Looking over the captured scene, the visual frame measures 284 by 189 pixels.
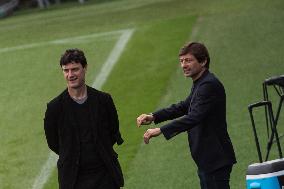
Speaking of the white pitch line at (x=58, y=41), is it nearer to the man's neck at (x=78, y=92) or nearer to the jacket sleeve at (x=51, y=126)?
the jacket sleeve at (x=51, y=126)

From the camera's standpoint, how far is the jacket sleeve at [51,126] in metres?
6.88

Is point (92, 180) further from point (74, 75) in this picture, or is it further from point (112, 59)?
point (112, 59)

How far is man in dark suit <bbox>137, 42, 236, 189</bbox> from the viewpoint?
6773 millimetres

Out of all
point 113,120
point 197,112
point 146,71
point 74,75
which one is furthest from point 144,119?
point 146,71

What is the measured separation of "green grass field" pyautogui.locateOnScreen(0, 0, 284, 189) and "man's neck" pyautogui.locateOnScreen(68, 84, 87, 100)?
3254mm

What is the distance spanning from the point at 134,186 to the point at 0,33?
15.1 meters

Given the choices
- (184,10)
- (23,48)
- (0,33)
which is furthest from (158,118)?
(0,33)

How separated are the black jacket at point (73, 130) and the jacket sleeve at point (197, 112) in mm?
546

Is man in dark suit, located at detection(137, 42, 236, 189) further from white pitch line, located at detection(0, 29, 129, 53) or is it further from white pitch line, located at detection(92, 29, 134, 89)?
white pitch line, located at detection(0, 29, 129, 53)

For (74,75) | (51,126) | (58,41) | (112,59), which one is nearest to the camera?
(74,75)

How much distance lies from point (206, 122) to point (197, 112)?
16 centimetres

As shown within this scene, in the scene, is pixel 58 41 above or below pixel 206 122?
above

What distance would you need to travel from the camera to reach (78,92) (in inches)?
269

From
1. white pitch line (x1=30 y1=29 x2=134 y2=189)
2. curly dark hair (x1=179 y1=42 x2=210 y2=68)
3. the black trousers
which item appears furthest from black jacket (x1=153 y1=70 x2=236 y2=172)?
white pitch line (x1=30 y1=29 x2=134 y2=189)
